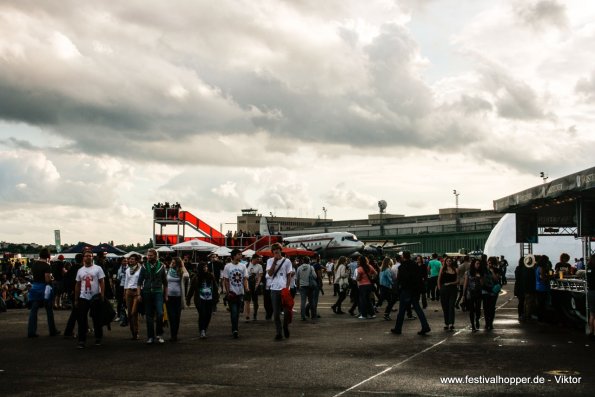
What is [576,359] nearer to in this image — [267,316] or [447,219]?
[267,316]

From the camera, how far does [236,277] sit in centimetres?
1501

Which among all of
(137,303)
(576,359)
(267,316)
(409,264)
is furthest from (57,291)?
(576,359)

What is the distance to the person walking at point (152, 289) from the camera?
1350 cm

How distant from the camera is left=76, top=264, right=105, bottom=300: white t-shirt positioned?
13.1 m

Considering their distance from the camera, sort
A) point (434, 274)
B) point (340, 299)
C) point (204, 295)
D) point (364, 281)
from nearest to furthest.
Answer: point (204, 295), point (364, 281), point (340, 299), point (434, 274)

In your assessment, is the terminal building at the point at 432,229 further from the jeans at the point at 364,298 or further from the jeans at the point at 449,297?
the jeans at the point at 449,297

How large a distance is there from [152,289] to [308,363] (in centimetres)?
440

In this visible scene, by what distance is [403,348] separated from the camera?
12.3 metres

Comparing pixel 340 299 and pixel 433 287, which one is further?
pixel 433 287

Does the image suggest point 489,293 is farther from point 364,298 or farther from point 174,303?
point 174,303

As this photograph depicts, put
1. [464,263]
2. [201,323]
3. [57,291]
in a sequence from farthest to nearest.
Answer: [57,291] < [464,263] < [201,323]

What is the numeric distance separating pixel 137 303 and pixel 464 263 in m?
9.73

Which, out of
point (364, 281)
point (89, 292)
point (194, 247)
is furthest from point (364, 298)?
point (194, 247)

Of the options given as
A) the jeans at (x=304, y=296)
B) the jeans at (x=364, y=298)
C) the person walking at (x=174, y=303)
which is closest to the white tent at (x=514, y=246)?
the jeans at (x=364, y=298)
